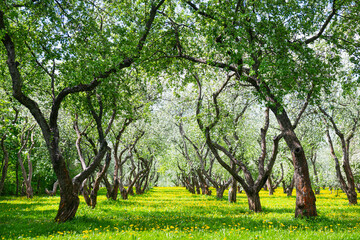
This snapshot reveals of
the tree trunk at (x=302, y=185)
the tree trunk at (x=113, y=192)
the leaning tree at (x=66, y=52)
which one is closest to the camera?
the leaning tree at (x=66, y=52)

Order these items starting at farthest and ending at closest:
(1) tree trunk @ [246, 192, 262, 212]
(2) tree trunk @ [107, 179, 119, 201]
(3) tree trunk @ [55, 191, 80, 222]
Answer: (2) tree trunk @ [107, 179, 119, 201], (1) tree trunk @ [246, 192, 262, 212], (3) tree trunk @ [55, 191, 80, 222]

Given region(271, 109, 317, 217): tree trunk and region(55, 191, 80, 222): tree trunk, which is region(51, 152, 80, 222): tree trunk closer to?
region(55, 191, 80, 222): tree trunk

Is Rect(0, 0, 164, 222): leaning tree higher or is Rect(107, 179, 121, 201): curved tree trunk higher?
Rect(0, 0, 164, 222): leaning tree

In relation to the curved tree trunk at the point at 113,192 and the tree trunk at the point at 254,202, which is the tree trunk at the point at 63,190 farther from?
the curved tree trunk at the point at 113,192

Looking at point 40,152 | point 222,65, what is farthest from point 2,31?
point 40,152

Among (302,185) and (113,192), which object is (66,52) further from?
(113,192)

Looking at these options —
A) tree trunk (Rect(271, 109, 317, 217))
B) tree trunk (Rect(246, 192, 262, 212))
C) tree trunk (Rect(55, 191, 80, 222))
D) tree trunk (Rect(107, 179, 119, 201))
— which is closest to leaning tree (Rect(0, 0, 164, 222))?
tree trunk (Rect(55, 191, 80, 222))

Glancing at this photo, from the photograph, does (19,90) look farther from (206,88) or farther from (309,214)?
(206,88)

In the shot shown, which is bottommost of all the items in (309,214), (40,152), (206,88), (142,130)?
(309,214)

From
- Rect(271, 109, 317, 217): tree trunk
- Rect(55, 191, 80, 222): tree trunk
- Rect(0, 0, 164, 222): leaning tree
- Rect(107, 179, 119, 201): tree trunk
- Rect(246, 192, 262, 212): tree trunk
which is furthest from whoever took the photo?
Rect(107, 179, 119, 201): tree trunk

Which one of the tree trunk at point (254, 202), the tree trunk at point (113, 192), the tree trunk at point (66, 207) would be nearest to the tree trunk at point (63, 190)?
the tree trunk at point (66, 207)

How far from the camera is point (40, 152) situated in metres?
33.4

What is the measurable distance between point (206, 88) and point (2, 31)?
15.9m

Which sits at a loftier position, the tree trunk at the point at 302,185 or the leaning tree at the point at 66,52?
the leaning tree at the point at 66,52
